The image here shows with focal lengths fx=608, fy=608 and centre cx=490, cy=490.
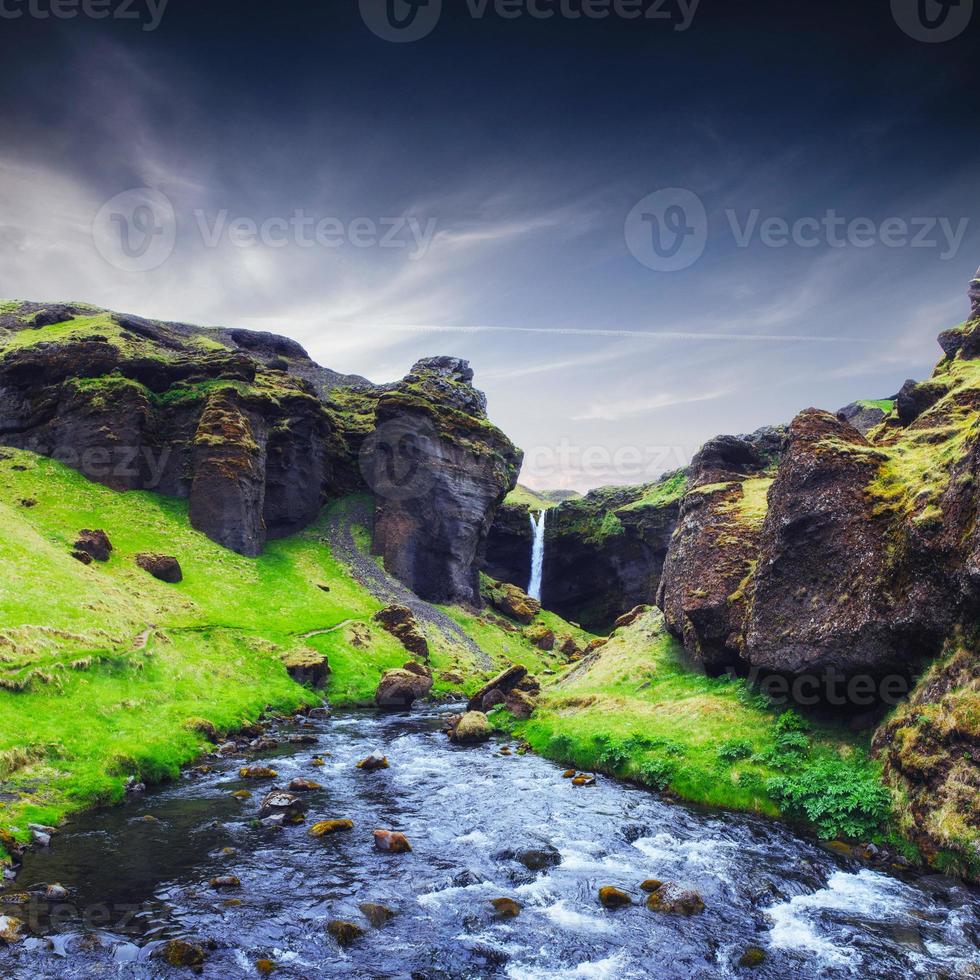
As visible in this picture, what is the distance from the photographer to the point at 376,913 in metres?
15.8

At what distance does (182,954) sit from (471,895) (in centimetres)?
742

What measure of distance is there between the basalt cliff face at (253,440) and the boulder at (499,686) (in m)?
43.4

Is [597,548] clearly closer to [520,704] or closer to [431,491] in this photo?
[431,491]

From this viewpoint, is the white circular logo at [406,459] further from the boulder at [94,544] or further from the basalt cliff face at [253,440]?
the boulder at [94,544]

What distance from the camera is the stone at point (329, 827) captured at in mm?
21562

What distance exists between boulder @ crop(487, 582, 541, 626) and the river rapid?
78.8 metres

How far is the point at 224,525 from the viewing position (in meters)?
76.2

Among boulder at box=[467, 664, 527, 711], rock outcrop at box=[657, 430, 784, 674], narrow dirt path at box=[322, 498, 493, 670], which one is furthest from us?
narrow dirt path at box=[322, 498, 493, 670]

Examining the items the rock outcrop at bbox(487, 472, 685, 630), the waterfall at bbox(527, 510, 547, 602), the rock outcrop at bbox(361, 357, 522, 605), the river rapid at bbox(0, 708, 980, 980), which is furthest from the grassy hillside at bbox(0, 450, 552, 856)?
the waterfall at bbox(527, 510, 547, 602)

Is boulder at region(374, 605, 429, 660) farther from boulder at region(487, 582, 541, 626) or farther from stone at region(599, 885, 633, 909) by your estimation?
stone at region(599, 885, 633, 909)

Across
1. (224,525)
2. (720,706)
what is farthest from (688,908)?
(224,525)

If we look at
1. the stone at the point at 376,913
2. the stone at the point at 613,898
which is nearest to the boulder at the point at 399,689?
the stone at the point at 376,913

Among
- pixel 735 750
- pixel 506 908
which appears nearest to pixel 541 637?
pixel 735 750

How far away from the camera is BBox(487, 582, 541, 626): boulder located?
105m
